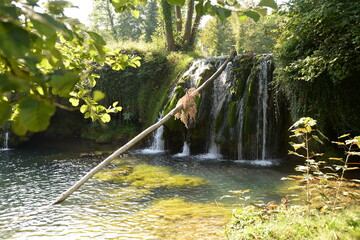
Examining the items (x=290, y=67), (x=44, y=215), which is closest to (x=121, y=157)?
(x=44, y=215)

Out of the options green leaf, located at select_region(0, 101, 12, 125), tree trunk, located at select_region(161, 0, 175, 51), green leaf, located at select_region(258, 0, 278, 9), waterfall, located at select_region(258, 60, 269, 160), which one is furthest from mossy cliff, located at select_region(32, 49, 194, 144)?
green leaf, located at select_region(0, 101, 12, 125)

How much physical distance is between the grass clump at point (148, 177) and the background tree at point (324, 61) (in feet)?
12.2

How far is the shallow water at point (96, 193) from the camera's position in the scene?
4.87 meters

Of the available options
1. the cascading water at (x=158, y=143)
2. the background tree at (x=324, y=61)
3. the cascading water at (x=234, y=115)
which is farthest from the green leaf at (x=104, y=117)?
the cascading water at (x=158, y=143)

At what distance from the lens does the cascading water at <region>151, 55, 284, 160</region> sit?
10.7 m

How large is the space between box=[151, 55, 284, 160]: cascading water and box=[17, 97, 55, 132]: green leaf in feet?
34.5

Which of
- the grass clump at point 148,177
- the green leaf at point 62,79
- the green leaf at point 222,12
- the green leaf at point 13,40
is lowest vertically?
the grass clump at point 148,177

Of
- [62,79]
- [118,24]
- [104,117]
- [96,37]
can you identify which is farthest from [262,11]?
[118,24]

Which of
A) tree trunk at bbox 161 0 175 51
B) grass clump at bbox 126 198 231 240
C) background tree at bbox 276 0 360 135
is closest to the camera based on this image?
grass clump at bbox 126 198 231 240

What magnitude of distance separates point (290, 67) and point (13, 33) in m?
7.55

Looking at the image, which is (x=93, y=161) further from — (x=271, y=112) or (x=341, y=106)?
(x=341, y=106)

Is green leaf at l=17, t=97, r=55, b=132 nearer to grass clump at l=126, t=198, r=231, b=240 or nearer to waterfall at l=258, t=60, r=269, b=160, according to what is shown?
grass clump at l=126, t=198, r=231, b=240

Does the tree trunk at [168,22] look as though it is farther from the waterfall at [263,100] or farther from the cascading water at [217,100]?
the waterfall at [263,100]

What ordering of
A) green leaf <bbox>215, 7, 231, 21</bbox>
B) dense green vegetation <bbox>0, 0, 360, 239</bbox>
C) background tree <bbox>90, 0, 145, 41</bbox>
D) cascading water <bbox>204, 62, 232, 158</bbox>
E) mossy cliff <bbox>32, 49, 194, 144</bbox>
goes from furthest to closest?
1. background tree <bbox>90, 0, 145, 41</bbox>
2. mossy cliff <bbox>32, 49, 194, 144</bbox>
3. cascading water <bbox>204, 62, 232, 158</bbox>
4. green leaf <bbox>215, 7, 231, 21</bbox>
5. dense green vegetation <bbox>0, 0, 360, 239</bbox>
